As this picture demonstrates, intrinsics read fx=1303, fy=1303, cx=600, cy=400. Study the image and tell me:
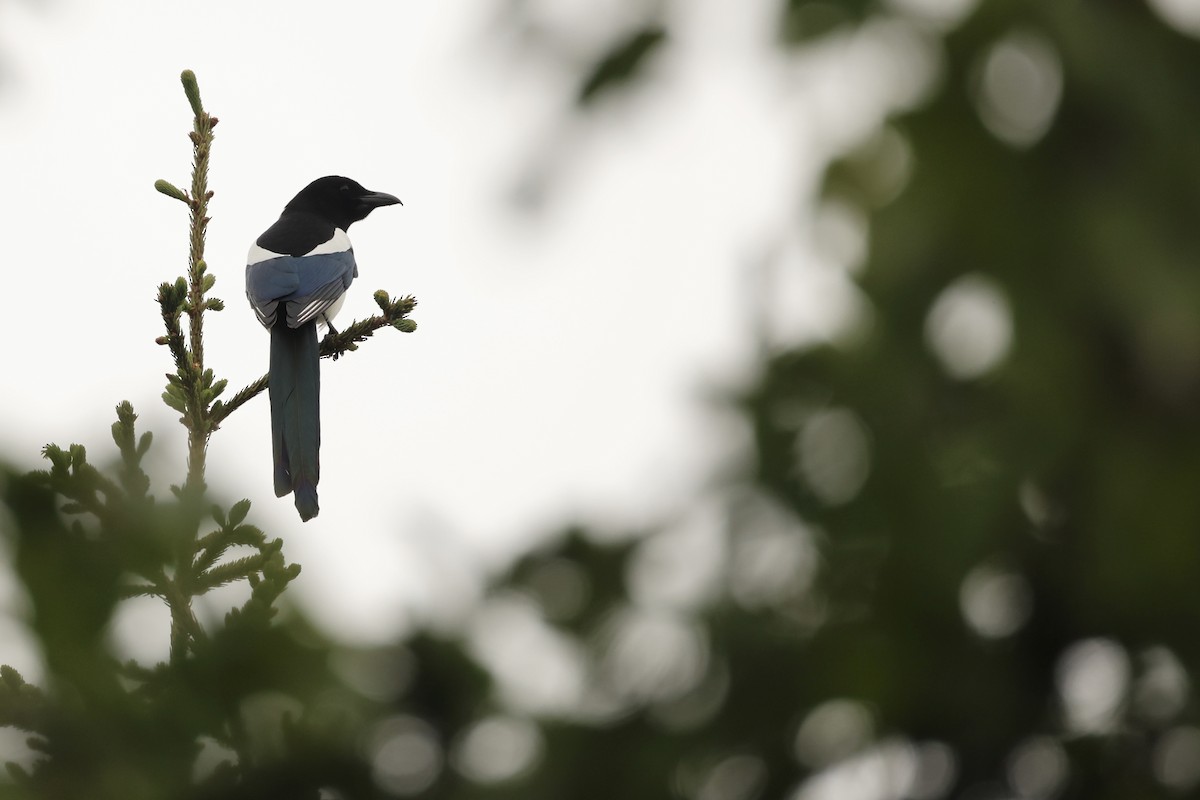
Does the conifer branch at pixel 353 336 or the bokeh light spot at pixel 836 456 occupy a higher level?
the conifer branch at pixel 353 336

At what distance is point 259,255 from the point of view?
6.17m

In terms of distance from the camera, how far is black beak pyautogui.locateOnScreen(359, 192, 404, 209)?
7.31 metres

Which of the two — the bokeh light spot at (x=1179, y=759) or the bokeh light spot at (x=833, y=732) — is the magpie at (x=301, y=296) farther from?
the bokeh light spot at (x=1179, y=759)

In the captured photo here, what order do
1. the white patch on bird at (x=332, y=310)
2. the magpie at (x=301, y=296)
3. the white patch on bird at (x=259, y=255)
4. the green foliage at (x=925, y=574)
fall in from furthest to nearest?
the white patch on bird at (x=259, y=255) → the white patch on bird at (x=332, y=310) → the magpie at (x=301, y=296) → the green foliage at (x=925, y=574)

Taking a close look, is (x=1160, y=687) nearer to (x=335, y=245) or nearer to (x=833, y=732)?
(x=833, y=732)

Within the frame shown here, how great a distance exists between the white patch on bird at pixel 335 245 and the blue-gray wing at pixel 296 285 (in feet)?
0.27

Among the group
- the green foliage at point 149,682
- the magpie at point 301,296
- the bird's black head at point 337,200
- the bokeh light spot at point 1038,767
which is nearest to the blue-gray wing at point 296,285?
the magpie at point 301,296

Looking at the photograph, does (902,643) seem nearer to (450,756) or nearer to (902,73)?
(450,756)

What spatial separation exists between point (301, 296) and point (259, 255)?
2.61ft

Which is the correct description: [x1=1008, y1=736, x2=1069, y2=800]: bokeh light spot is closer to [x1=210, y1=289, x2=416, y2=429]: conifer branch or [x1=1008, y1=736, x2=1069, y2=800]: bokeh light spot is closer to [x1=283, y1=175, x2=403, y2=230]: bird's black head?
[x1=210, y1=289, x2=416, y2=429]: conifer branch

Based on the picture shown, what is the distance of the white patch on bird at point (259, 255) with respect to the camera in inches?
237

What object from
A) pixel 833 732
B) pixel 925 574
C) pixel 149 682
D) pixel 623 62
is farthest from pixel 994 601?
pixel 149 682

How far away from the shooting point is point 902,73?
121 centimetres

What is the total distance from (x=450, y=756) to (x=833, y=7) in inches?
29.8
